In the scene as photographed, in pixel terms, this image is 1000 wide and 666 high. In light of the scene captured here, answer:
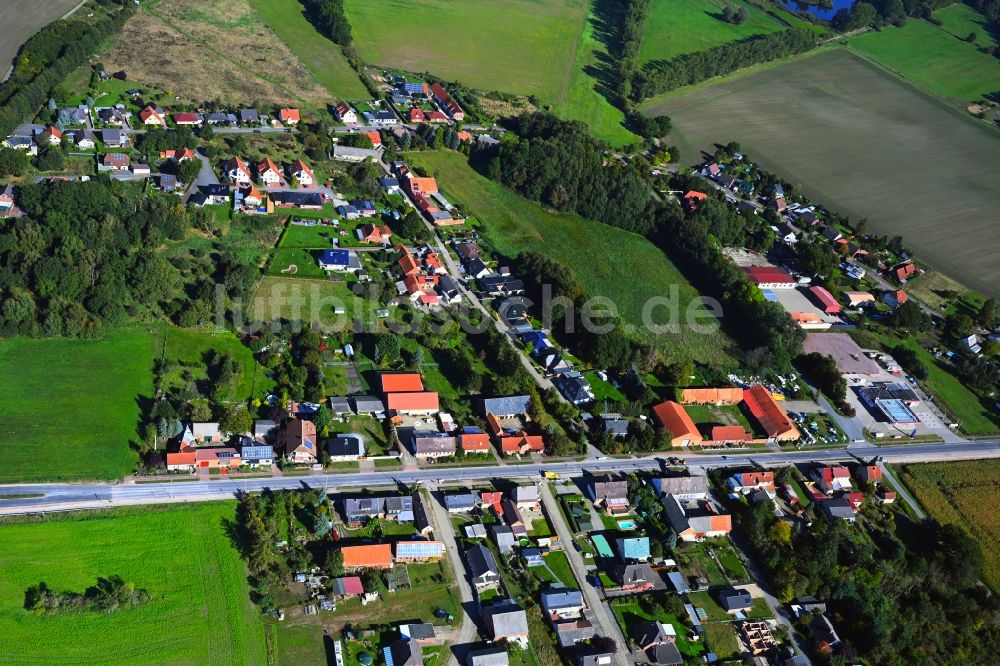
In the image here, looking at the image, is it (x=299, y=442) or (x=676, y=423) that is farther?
(x=676, y=423)

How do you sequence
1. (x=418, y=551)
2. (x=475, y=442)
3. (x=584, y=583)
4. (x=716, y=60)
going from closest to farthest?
(x=418, y=551) → (x=584, y=583) → (x=475, y=442) → (x=716, y=60)

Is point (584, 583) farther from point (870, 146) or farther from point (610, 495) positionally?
point (870, 146)

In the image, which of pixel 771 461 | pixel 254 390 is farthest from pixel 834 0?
pixel 254 390

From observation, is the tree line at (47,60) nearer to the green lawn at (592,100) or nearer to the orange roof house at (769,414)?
the green lawn at (592,100)

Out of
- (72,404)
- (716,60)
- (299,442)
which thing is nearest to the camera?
(299,442)

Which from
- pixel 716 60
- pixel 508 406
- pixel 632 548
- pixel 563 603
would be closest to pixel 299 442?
pixel 508 406

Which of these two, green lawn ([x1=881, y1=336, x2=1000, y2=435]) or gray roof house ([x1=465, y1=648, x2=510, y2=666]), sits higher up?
green lawn ([x1=881, y1=336, x2=1000, y2=435])

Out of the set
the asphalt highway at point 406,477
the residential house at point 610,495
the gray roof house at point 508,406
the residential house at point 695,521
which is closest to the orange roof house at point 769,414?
the asphalt highway at point 406,477

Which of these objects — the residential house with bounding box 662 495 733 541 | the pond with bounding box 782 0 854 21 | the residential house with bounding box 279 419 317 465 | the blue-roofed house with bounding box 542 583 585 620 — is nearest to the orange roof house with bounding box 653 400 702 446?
the residential house with bounding box 662 495 733 541

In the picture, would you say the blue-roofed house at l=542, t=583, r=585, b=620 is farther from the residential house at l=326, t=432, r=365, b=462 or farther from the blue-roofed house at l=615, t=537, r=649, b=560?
the residential house at l=326, t=432, r=365, b=462
